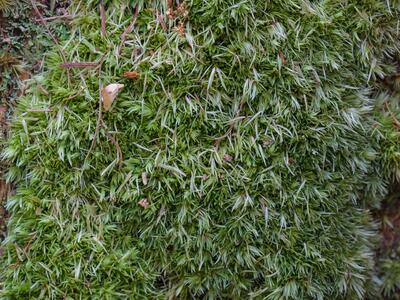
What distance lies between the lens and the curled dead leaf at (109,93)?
1.38 metres

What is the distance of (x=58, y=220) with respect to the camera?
142 centimetres

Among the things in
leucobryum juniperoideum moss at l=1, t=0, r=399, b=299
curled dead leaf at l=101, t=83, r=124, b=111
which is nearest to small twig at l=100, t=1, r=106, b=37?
leucobryum juniperoideum moss at l=1, t=0, r=399, b=299

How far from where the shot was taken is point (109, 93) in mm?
1384

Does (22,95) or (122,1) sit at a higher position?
(122,1)

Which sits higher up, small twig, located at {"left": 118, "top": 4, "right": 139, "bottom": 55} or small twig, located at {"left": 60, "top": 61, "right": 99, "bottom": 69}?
small twig, located at {"left": 118, "top": 4, "right": 139, "bottom": 55}

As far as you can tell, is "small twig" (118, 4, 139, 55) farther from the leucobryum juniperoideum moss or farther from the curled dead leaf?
the curled dead leaf

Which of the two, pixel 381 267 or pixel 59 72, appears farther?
pixel 381 267

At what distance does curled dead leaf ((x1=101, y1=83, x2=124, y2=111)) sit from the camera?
138 cm

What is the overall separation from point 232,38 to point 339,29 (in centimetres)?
35

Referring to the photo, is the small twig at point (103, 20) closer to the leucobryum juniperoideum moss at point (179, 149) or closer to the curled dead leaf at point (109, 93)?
the leucobryum juniperoideum moss at point (179, 149)

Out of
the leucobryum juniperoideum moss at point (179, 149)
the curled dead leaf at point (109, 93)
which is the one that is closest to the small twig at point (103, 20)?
the leucobryum juniperoideum moss at point (179, 149)

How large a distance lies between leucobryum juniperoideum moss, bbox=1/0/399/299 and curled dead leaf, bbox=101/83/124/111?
0.07 feet

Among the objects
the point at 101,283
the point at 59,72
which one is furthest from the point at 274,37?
the point at 101,283

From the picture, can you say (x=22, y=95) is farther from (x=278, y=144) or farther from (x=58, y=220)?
(x=278, y=144)
